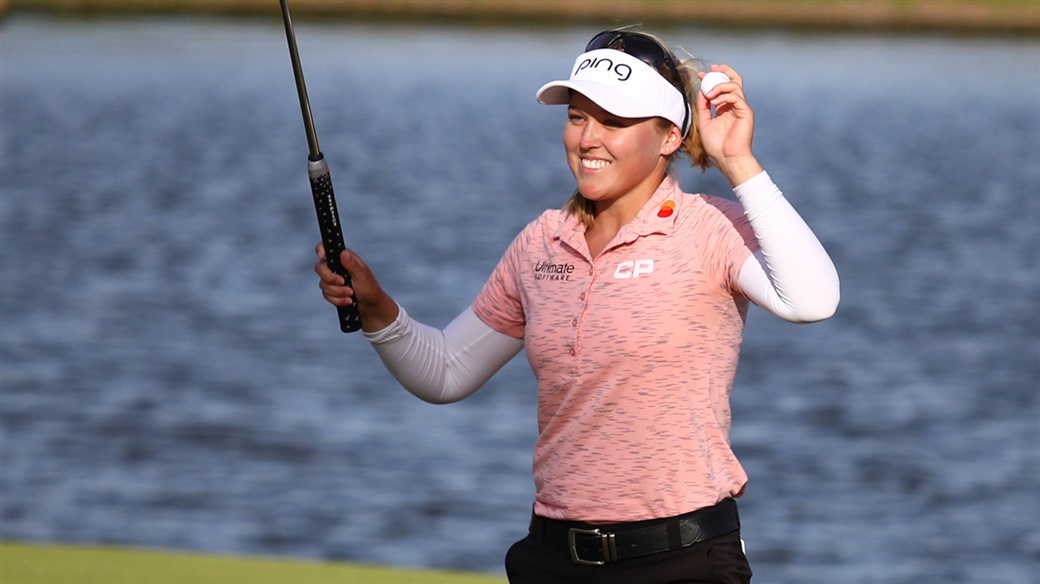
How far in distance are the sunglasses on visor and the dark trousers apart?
66 cm

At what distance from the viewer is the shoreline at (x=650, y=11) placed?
37844mm

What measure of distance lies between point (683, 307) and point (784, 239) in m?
0.19

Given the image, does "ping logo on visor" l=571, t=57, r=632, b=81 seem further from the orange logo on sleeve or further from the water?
the water

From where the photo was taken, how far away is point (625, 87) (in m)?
2.54

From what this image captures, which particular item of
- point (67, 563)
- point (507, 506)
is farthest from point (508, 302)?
point (507, 506)

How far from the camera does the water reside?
675 centimetres

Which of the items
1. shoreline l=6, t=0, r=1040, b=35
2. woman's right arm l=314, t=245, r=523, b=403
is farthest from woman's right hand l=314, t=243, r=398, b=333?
shoreline l=6, t=0, r=1040, b=35

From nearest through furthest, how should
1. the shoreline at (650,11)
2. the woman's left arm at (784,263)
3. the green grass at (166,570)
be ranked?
the woman's left arm at (784,263)
the green grass at (166,570)
the shoreline at (650,11)

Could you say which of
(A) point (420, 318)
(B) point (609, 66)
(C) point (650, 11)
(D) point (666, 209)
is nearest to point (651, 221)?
(D) point (666, 209)

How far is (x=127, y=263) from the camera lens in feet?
42.3

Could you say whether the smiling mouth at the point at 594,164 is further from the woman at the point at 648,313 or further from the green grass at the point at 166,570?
the green grass at the point at 166,570

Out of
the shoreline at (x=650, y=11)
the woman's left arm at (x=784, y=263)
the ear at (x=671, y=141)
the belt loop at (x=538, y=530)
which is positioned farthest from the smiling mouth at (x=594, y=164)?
the shoreline at (x=650, y=11)

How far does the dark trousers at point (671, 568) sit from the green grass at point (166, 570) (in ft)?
5.89

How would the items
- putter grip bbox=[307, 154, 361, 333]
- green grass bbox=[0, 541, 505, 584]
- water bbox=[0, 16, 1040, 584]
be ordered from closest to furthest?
putter grip bbox=[307, 154, 361, 333], green grass bbox=[0, 541, 505, 584], water bbox=[0, 16, 1040, 584]
